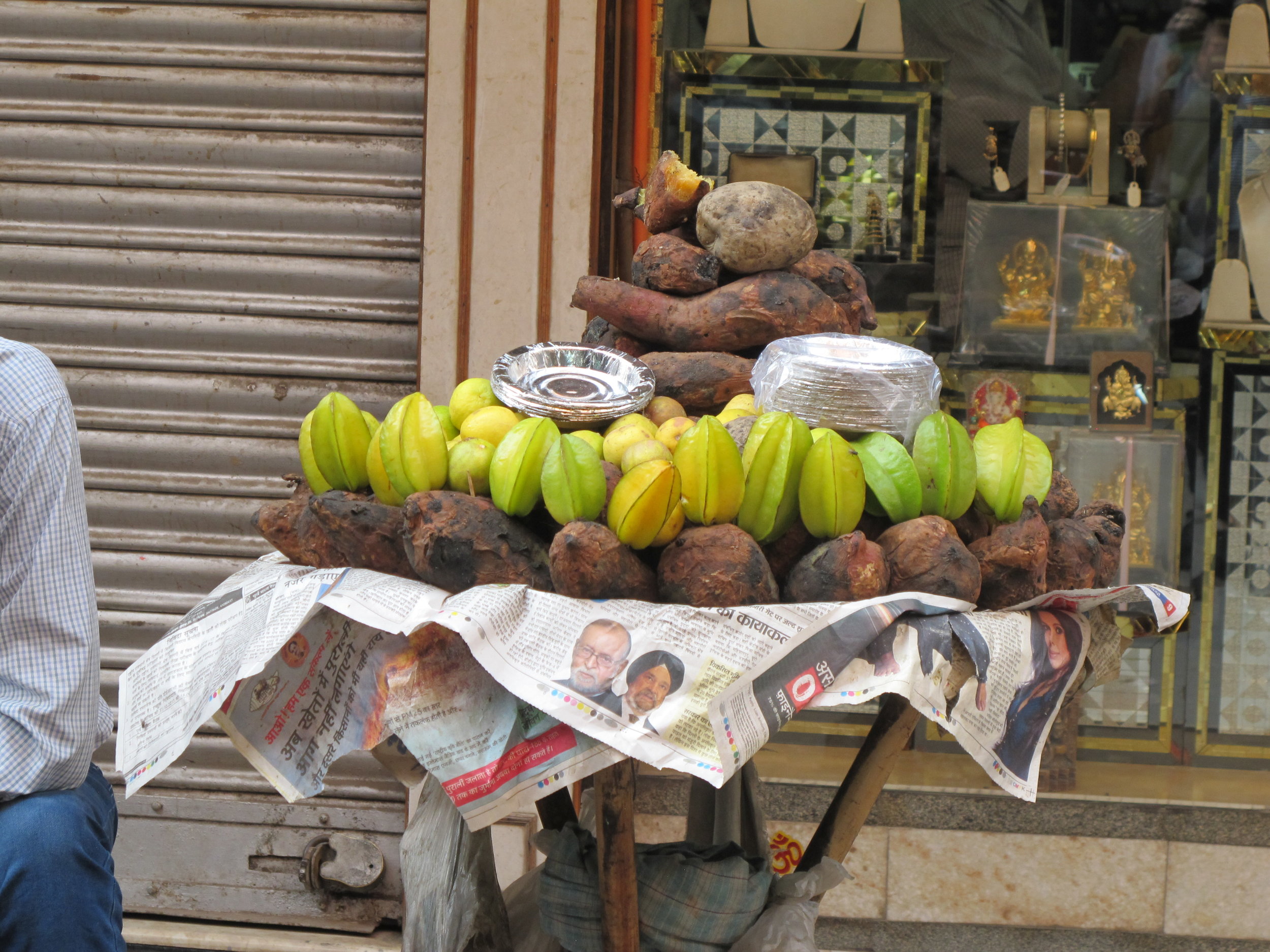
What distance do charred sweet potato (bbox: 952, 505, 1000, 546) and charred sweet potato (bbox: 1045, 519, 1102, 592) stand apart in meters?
0.10

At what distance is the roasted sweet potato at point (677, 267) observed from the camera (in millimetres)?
2090

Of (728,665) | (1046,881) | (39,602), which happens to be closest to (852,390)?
(728,665)

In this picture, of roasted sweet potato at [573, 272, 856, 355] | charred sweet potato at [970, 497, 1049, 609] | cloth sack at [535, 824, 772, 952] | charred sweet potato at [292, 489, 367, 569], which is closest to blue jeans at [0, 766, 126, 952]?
charred sweet potato at [292, 489, 367, 569]

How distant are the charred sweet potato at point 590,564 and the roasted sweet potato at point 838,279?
0.89 m

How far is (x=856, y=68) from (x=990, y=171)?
0.53 metres

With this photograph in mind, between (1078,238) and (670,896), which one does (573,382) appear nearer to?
(670,896)

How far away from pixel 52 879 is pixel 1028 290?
10.1ft

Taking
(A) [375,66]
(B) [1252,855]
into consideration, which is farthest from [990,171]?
(B) [1252,855]

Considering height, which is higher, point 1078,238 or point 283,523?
point 1078,238

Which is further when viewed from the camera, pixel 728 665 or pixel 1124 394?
pixel 1124 394

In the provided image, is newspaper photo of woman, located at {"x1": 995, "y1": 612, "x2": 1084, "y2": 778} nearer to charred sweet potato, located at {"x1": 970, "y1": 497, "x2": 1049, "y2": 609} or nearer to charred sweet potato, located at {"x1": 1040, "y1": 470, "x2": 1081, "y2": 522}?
charred sweet potato, located at {"x1": 970, "y1": 497, "x2": 1049, "y2": 609}

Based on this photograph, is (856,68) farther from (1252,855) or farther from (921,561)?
(1252,855)

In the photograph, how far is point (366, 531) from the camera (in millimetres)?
1602

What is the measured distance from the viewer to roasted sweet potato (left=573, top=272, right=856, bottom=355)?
203 cm
